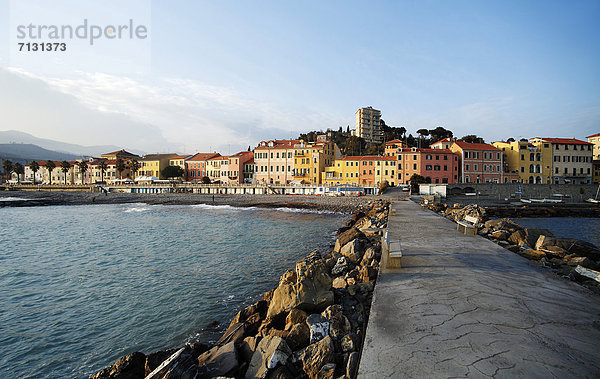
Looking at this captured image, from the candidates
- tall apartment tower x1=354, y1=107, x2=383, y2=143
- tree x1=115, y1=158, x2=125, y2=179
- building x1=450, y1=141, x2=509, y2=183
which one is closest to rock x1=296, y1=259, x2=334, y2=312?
building x1=450, y1=141, x2=509, y2=183

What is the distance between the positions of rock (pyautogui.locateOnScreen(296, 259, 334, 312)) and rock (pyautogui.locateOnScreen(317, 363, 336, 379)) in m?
1.97

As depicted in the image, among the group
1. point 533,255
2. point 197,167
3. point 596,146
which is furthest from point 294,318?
point 596,146

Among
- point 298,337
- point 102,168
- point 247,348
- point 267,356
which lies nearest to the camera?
point 267,356

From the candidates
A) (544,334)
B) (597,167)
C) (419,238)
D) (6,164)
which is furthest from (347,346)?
(6,164)

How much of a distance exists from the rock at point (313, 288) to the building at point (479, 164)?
180 ft

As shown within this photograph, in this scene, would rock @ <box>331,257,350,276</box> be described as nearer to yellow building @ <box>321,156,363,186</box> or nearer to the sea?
the sea

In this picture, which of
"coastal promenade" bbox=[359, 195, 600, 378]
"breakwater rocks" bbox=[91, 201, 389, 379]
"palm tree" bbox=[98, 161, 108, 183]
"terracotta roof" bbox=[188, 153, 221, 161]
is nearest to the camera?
"coastal promenade" bbox=[359, 195, 600, 378]

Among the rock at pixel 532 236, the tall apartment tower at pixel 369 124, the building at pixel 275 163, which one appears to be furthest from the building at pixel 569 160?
the rock at pixel 532 236

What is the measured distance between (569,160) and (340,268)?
Answer: 234ft

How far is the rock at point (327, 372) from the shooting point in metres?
3.95

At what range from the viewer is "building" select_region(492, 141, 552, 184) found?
5634 centimetres

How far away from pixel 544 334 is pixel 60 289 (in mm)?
14226

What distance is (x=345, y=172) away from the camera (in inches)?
2329

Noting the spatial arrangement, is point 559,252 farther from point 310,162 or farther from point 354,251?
point 310,162
